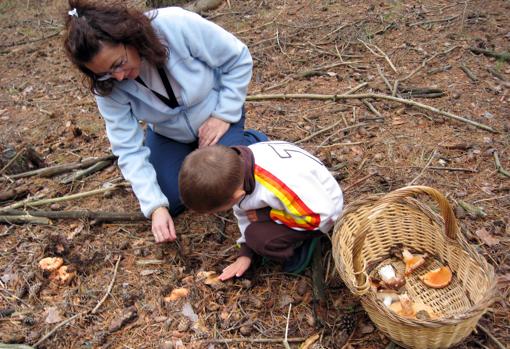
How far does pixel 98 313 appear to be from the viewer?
241cm

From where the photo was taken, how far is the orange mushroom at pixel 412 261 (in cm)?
249

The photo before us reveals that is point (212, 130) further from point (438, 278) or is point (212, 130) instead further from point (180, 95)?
point (438, 278)

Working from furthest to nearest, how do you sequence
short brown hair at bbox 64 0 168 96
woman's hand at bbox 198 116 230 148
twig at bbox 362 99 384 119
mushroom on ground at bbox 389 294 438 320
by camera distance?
twig at bbox 362 99 384 119 < woman's hand at bbox 198 116 230 148 < mushroom on ground at bbox 389 294 438 320 < short brown hair at bbox 64 0 168 96

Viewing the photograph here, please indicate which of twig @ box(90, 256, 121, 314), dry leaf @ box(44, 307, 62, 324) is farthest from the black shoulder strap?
dry leaf @ box(44, 307, 62, 324)

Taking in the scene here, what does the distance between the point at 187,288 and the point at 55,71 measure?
158 inches

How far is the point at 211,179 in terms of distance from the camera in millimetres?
1947

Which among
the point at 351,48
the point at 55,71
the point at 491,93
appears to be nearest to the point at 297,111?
the point at 351,48

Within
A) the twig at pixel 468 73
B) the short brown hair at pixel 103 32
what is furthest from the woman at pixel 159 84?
the twig at pixel 468 73

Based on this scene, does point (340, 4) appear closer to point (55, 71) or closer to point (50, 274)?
point (55, 71)

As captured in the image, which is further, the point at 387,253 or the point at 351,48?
the point at 351,48

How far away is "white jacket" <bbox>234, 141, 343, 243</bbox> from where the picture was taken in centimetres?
213

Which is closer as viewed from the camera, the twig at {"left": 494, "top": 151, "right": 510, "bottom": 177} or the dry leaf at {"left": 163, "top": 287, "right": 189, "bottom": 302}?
the dry leaf at {"left": 163, "top": 287, "right": 189, "bottom": 302}

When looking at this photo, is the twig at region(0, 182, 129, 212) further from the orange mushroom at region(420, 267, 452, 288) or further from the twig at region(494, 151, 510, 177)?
the twig at region(494, 151, 510, 177)

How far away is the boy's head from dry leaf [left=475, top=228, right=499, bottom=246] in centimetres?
146
